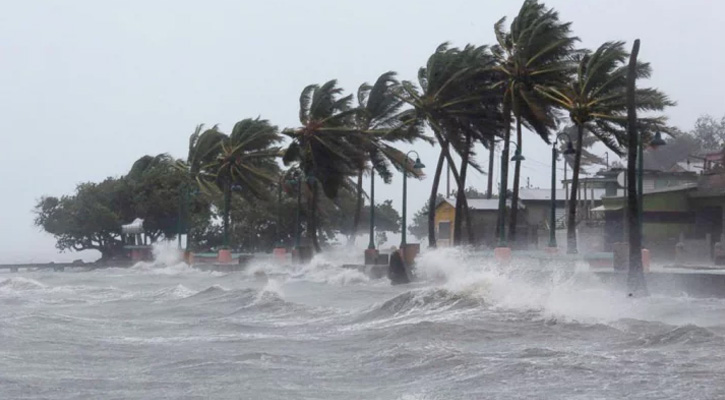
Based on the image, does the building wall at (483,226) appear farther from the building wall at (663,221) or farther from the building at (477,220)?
the building wall at (663,221)

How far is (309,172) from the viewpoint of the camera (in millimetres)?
47781

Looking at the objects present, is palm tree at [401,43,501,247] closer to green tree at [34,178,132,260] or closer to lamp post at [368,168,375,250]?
lamp post at [368,168,375,250]

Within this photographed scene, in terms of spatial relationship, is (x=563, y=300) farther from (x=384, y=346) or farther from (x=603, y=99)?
(x=603, y=99)

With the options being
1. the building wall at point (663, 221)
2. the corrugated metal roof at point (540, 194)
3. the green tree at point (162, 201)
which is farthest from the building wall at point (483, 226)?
the green tree at point (162, 201)

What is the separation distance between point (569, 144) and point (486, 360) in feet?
69.7

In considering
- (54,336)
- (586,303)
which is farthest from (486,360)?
(54,336)

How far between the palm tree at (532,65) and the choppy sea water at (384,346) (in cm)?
1349

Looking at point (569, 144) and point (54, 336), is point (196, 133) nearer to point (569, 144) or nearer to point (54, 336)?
point (569, 144)

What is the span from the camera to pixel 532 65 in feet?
125

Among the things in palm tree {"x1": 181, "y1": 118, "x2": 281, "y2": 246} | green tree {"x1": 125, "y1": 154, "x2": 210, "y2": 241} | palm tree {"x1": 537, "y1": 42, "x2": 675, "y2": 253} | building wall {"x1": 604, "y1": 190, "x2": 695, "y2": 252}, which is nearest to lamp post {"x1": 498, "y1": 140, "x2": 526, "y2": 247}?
palm tree {"x1": 537, "y1": 42, "x2": 675, "y2": 253}

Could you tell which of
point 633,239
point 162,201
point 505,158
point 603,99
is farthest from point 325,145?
point 633,239

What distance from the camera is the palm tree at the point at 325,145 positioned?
47281 mm

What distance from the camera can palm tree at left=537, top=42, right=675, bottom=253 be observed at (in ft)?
119

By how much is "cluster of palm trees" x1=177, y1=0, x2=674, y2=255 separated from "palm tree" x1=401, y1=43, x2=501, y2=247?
40 mm
